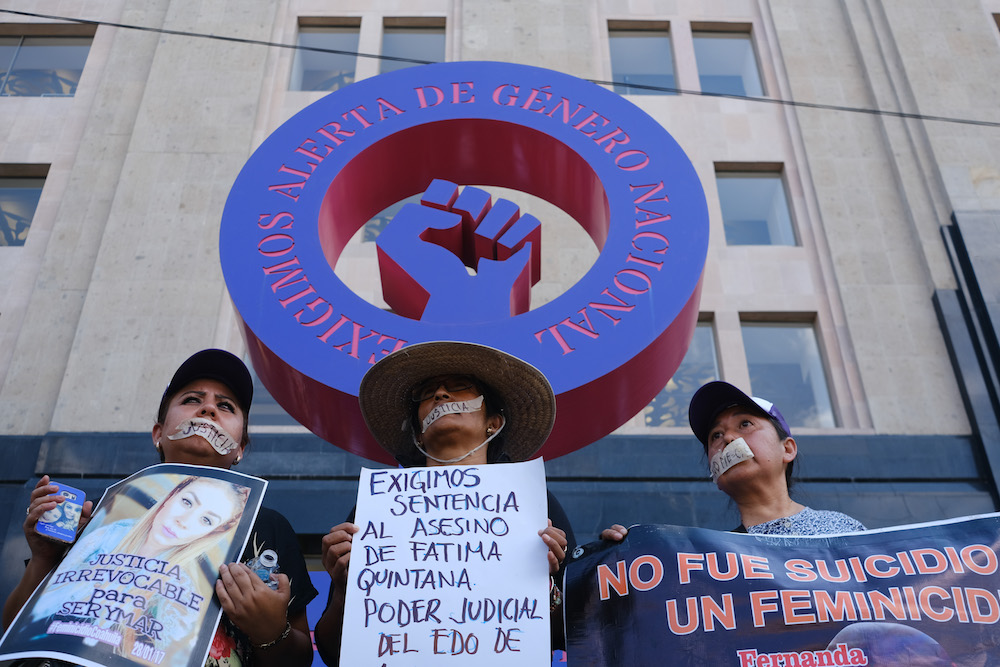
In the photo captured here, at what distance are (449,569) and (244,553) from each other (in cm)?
87

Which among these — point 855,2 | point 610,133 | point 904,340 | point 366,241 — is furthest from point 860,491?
point 855,2

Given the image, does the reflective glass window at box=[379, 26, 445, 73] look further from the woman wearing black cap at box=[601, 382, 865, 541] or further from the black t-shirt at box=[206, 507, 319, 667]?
the black t-shirt at box=[206, 507, 319, 667]

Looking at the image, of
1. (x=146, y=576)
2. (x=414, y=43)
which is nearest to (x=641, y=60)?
(x=414, y=43)

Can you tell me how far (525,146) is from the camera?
5980mm

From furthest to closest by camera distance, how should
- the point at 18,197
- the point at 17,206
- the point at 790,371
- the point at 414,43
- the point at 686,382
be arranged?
the point at 414,43
the point at 18,197
the point at 17,206
the point at 790,371
the point at 686,382

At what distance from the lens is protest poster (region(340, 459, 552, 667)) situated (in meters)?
3.08

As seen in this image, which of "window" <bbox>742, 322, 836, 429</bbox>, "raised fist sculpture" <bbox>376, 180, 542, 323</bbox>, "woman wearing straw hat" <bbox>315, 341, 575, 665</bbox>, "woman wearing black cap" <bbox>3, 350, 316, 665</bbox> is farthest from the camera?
"window" <bbox>742, 322, 836, 429</bbox>

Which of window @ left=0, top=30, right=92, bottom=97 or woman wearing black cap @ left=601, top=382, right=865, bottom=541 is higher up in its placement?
window @ left=0, top=30, right=92, bottom=97

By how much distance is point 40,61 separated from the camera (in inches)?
518

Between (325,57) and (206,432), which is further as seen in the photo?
(325,57)

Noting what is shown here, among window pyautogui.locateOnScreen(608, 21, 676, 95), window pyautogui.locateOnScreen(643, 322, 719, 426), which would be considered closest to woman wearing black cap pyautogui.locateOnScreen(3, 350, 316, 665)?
window pyautogui.locateOnScreen(643, 322, 719, 426)

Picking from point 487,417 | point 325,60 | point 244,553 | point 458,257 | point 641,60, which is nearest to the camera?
point 244,553

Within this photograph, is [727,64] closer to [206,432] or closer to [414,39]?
[414,39]

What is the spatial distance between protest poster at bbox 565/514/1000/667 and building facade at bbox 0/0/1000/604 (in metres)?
5.38
